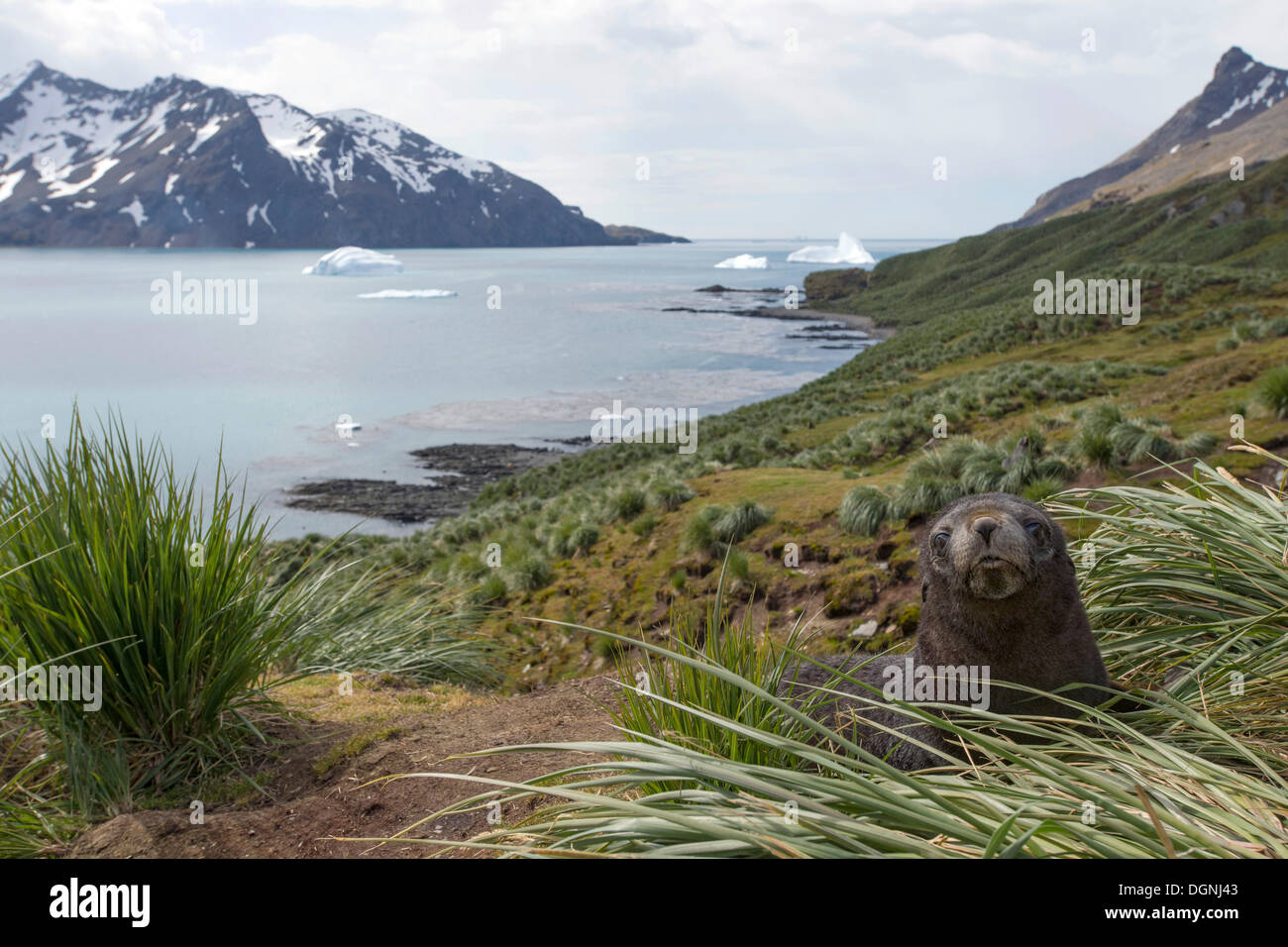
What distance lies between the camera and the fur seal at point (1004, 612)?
2.98m

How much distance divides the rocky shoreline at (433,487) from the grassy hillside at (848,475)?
5.80ft

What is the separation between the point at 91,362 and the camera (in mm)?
56812

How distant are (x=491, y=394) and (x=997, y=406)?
117 feet

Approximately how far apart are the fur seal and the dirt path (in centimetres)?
140

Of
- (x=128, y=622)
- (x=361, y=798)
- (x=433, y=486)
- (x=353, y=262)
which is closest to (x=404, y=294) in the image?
(x=353, y=262)

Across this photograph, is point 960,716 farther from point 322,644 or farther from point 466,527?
point 466,527

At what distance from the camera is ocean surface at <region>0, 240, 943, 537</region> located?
33969mm

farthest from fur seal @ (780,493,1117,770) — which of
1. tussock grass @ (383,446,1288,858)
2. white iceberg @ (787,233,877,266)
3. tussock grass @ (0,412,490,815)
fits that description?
white iceberg @ (787,233,877,266)

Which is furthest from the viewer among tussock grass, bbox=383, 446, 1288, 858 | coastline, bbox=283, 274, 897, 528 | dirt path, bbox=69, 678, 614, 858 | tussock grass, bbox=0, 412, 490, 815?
coastline, bbox=283, 274, 897, 528

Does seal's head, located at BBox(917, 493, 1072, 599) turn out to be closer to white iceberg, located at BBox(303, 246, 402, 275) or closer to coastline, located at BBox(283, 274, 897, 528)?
coastline, located at BBox(283, 274, 897, 528)

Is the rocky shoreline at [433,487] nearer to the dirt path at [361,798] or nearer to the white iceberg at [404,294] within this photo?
the dirt path at [361,798]

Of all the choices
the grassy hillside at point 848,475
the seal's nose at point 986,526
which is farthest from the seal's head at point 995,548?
the grassy hillside at point 848,475

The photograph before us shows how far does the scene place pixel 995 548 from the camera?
293 centimetres
